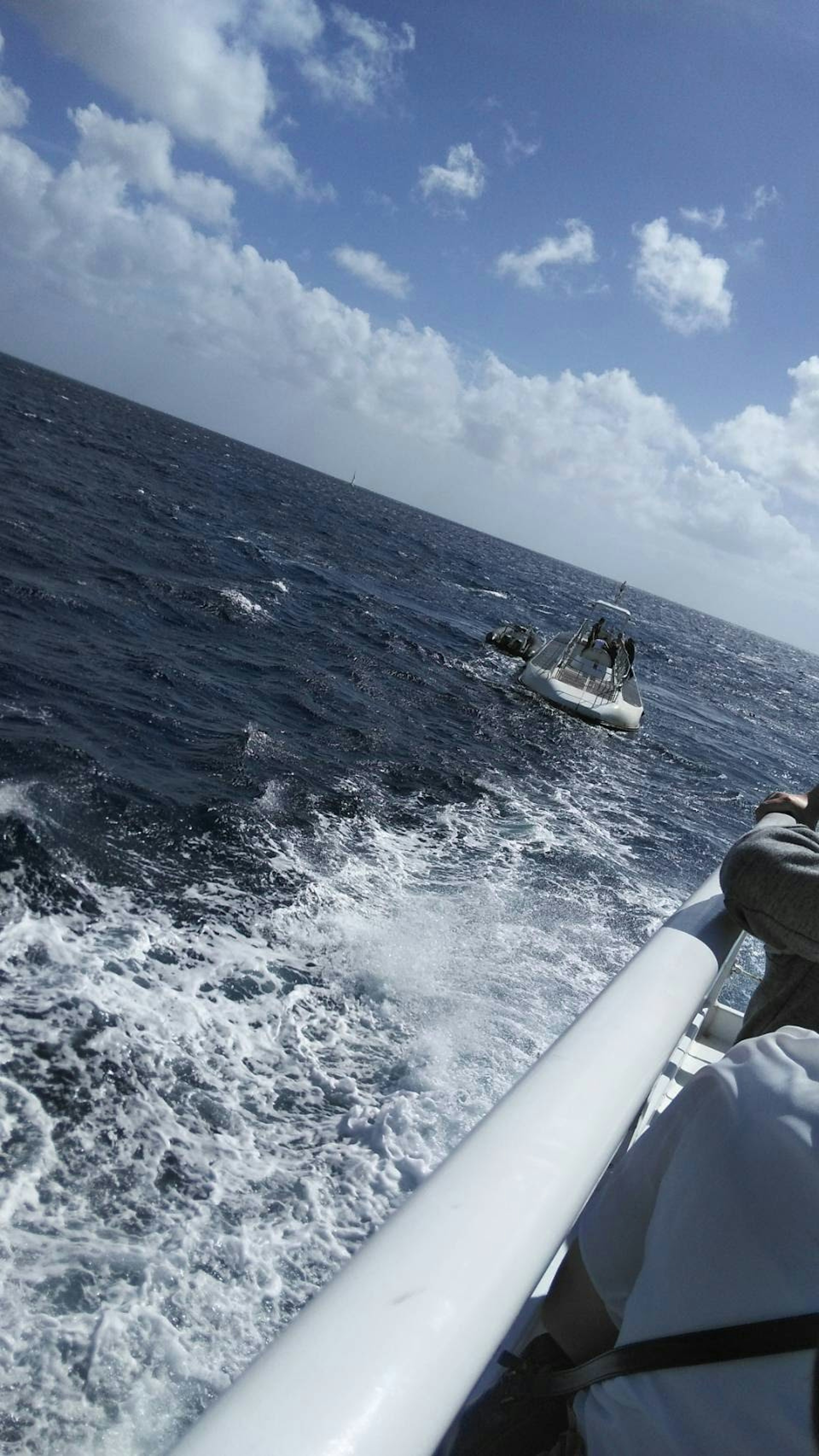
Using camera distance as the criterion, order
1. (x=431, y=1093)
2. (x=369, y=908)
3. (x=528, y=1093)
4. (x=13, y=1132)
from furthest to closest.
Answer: (x=369, y=908)
(x=431, y=1093)
(x=13, y=1132)
(x=528, y=1093)

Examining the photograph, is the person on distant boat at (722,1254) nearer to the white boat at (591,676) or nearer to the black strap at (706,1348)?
the black strap at (706,1348)

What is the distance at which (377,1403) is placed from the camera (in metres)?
0.74

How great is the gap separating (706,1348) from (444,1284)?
289mm

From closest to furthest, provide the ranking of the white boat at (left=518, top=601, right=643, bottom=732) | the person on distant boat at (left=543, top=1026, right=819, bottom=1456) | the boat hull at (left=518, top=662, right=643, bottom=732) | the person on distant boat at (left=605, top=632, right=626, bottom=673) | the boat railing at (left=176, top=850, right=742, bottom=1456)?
the boat railing at (left=176, top=850, right=742, bottom=1456)
the person on distant boat at (left=543, top=1026, right=819, bottom=1456)
the boat hull at (left=518, top=662, right=643, bottom=732)
the white boat at (left=518, top=601, right=643, bottom=732)
the person on distant boat at (left=605, top=632, right=626, bottom=673)

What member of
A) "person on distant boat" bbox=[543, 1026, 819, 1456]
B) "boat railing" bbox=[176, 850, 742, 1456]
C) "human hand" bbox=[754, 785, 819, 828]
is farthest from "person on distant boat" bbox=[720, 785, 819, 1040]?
"person on distant boat" bbox=[543, 1026, 819, 1456]

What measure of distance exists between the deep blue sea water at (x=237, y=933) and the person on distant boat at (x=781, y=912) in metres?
3.10

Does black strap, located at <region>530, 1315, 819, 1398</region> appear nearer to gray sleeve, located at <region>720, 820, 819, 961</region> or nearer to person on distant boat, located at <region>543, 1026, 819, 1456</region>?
person on distant boat, located at <region>543, 1026, 819, 1456</region>

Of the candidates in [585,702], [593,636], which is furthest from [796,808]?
[593,636]

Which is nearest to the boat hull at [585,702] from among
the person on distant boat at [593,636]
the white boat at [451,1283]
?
the person on distant boat at [593,636]

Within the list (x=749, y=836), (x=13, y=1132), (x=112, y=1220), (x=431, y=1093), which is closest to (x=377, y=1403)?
(x=749, y=836)

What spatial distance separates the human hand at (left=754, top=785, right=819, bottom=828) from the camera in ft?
8.30

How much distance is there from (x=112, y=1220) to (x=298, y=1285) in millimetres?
1066

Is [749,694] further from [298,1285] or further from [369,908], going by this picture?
[298,1285]

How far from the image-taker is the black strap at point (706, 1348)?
816mm
